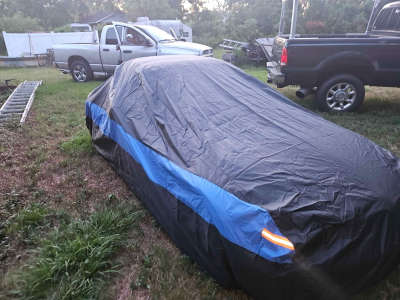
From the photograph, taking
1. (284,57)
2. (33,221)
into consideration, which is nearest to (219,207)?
(33,221)

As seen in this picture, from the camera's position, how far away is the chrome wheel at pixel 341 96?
5699 millimetres

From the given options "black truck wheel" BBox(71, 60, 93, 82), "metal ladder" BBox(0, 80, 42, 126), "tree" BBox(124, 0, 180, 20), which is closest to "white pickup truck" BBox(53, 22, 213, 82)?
"black truck wheel" BBox(71, 60, 93, 82)

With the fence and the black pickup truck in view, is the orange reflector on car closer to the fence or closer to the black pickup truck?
the black pickup truck

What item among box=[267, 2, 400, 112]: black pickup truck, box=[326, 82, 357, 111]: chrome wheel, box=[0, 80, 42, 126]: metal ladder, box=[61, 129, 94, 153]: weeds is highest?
box=[267, 2, 400, 112]: black pickup truck

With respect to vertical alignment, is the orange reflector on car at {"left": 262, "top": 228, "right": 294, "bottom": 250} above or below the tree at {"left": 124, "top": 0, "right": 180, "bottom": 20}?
below

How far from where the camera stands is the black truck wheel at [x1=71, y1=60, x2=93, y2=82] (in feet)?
31.2

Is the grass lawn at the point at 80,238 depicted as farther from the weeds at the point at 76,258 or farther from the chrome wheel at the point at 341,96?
the chrome wheel at the point at 341,96

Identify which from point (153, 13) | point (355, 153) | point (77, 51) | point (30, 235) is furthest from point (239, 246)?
point (153, 13)

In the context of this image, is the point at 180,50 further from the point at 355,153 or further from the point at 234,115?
the point at 355,153

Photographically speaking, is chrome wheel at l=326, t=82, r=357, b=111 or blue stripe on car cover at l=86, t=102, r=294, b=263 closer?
blue stripe on car cover at l=86, t=102, r=294, b=263

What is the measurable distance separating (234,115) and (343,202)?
134cm

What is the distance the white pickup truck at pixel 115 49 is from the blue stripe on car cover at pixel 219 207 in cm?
666

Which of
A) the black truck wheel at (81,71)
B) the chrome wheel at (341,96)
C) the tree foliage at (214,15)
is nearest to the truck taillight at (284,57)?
the chrome wheel at (341,96)

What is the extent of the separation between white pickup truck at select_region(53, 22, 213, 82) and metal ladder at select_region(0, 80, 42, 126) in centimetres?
175
